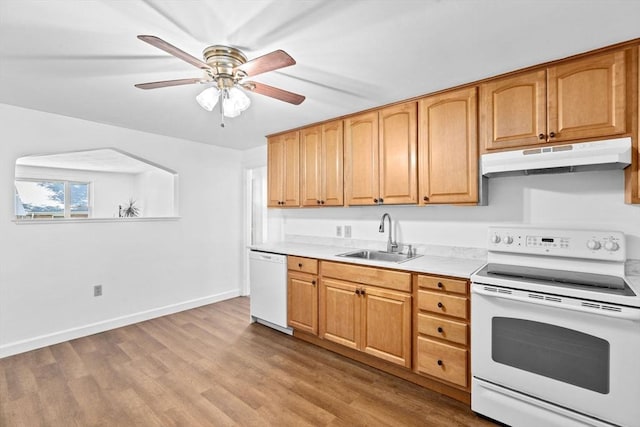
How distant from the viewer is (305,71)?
2.10 metres

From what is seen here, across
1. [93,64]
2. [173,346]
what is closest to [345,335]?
[173,346]

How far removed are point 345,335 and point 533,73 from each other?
8.20ft

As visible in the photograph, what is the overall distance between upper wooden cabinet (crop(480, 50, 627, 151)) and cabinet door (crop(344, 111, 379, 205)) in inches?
37.2

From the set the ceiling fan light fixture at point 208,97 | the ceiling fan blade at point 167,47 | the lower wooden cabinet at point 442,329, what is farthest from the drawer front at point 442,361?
the ceiling fan blade at point 167,47

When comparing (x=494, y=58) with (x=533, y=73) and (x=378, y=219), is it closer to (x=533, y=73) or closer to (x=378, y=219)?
(x=533, y=73)

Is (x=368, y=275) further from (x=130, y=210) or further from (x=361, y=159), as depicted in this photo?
(x=130, y=210)

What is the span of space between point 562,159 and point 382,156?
52.7 inches

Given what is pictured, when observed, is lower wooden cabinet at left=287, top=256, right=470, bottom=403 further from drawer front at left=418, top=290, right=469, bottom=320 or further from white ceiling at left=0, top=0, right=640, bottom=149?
white ceiling at left=0, top=0, right=640, bottom=149

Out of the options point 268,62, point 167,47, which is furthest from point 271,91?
point 167,47

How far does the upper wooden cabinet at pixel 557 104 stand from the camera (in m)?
1.81

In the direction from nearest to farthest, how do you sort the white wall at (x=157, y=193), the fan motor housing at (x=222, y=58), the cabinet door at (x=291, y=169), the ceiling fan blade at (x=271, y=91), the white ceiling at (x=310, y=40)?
1. the white ceiling at (x=310, y=40)
2. the fan motor housing at (x=222, y=58)
3. the ceiling fan blade at (x=271, y=91)
4. the cabinet door at (x=291, y=169)
5. the white wall at (x=157, y=193)

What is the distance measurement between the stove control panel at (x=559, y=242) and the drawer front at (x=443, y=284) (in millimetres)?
495

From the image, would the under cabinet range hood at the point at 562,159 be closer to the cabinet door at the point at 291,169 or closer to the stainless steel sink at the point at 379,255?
the stainless steel sink at the point at 379,255

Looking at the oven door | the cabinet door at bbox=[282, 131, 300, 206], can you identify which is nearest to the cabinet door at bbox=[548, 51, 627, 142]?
the oven door
